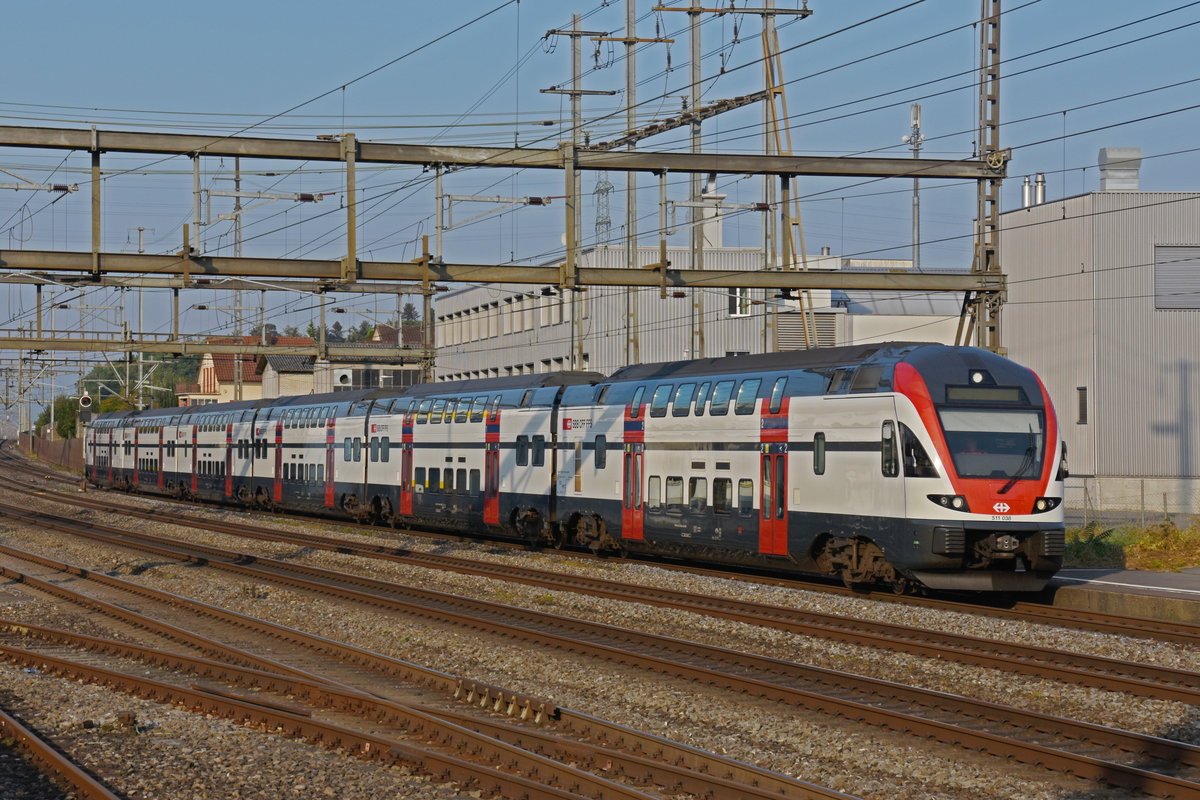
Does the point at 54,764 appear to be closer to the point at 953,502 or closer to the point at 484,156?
the point at 953,502

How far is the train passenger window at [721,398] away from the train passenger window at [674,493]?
1.60 m

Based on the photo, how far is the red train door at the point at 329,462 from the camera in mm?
40469

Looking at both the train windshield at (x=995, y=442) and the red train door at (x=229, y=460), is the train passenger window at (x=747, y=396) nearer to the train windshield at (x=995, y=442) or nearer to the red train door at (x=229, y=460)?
the train windshield at (x=995, y=442)

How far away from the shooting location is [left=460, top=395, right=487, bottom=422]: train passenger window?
104 feet

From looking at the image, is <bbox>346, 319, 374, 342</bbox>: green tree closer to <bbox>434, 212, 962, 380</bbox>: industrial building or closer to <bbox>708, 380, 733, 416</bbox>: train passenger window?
<bbox>434, 212, 962, 380</bbox>: industrial building

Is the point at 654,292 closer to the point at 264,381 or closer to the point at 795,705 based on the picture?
the point at 795,705

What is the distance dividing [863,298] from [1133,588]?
40097 millimetres

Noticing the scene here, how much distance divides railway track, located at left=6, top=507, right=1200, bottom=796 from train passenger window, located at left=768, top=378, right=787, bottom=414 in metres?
5.61

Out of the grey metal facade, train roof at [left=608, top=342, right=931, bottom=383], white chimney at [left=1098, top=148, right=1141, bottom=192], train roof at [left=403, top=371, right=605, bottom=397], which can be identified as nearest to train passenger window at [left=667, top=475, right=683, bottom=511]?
train roof at [left=608, top=342, right=931, bottom=383]

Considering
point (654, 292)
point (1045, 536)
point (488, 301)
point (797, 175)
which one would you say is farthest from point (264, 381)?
point (1045, 536)

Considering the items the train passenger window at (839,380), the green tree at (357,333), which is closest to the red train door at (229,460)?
the train passenger window at (839,380)

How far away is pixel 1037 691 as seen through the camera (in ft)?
42.5

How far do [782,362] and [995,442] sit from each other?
4.34 m

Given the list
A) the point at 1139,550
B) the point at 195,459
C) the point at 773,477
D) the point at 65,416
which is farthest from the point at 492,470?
the point at 65,416
